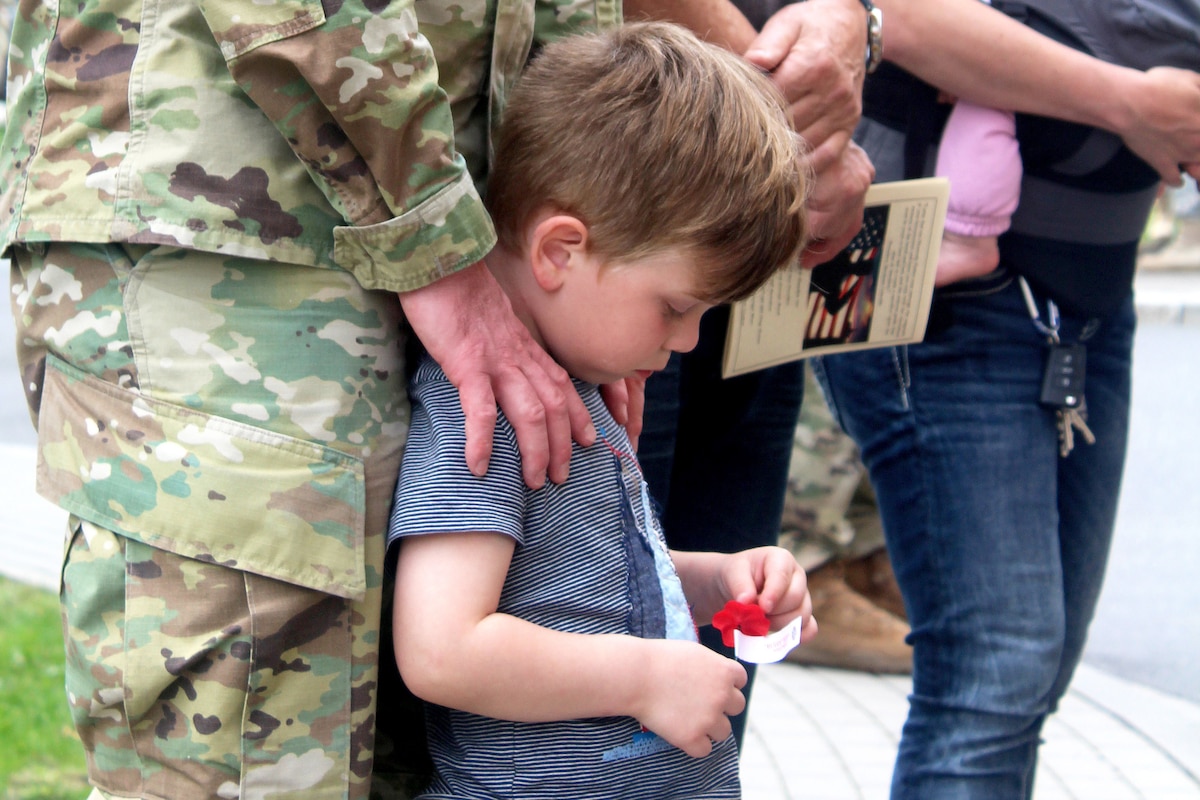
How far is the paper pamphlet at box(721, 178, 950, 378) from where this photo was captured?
1.82 m

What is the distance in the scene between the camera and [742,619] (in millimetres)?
1354

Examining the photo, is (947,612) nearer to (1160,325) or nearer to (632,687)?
(632,687)

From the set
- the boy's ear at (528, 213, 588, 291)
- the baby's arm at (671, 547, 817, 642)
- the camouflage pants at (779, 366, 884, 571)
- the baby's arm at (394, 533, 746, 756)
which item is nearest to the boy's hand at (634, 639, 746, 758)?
the baby's arm at (394, 533, 746, 756)

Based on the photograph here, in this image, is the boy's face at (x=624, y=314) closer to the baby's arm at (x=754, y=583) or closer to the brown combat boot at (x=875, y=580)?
the baby's arm at (x=754, y=583)

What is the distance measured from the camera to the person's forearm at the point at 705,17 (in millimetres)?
1686

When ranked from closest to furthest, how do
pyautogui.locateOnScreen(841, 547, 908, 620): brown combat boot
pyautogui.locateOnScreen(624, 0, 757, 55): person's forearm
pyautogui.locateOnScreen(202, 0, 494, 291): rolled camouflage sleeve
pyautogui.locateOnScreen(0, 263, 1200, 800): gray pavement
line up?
pyautogui.locateOnScreen(202, 0, 494, 291): rolled camouflage sleeve, pyautogui.locateOnScreen(624, 0, 757, 55): person's forearm, pyautogui.locateOnScreen(0, 263, 1200, 800): gray pavement, pyautogui.locateOnScreen(841, 547, 908, 620): brown combat boot

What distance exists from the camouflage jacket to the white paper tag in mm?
509

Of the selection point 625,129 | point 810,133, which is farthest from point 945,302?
point 625,129

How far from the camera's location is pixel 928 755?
201 centimetres

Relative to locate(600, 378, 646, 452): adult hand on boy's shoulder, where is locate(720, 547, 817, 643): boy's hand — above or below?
below

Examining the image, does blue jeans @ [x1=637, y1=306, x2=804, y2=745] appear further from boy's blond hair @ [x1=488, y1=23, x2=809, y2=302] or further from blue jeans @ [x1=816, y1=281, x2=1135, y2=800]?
boy's blond hair @ [x1=488, y1=23, x2=809, y2=302]

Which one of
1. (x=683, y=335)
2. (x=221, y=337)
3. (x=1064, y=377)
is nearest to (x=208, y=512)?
(x=221, y=337)

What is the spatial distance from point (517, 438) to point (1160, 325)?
9.11 metres

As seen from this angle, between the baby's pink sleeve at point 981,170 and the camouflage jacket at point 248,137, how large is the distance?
1.01 m
